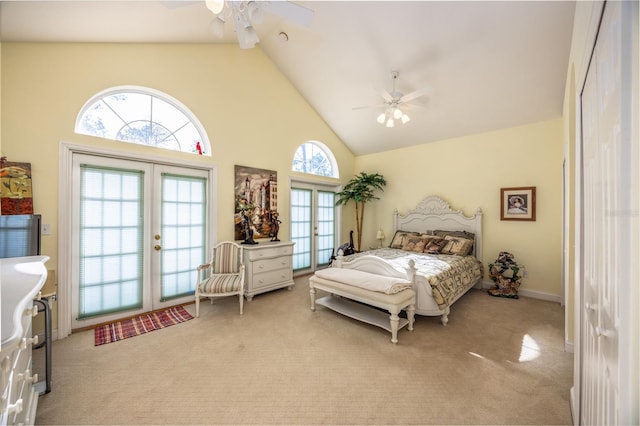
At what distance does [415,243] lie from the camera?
4.57 meters

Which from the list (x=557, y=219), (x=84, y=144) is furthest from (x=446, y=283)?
(x=84, y=144)

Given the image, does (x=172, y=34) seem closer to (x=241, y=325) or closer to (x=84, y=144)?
(x=84, y=144)

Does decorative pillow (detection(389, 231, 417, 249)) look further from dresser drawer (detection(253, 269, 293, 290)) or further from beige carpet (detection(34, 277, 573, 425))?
dresser drawer (detection(253, 269, 293, 290))

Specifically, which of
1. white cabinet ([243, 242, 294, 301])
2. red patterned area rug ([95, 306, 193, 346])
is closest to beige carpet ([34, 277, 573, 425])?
red patterned area rug ([95, 306, 193, 346])

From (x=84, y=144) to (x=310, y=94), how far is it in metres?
3.61

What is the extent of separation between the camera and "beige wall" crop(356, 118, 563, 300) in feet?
12.4

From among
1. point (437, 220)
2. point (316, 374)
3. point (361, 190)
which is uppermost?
point (361, 190)

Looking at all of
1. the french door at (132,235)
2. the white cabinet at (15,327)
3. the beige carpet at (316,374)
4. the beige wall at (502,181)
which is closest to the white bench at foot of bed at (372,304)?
the beige carpet at (316,374)

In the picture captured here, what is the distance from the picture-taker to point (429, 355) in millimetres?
2285

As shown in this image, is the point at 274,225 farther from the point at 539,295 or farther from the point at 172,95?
the point at 539,295

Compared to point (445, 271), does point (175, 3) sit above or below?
above

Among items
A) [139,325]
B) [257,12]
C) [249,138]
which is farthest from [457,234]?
[139,325]

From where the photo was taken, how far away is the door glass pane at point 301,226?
4988 mm

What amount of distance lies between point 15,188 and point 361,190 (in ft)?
16.6
